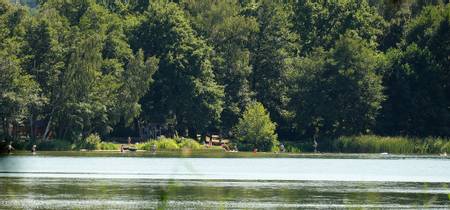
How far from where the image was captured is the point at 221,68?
119 m

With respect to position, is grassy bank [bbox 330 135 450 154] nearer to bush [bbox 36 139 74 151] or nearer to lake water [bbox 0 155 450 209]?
bush [bbox 36 139 74 151]

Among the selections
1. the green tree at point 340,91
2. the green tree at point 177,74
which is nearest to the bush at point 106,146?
the green tree at point 177,74

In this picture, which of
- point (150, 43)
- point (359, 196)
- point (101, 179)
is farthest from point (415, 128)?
point (359, 196)

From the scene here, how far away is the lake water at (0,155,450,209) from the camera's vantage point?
38188 millimetres

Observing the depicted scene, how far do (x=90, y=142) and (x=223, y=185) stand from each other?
53934mm

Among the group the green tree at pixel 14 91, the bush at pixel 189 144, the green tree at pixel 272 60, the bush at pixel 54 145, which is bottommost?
the bush at pixel 54 145

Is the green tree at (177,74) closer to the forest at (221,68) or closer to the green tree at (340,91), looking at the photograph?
the forest at (221,68)

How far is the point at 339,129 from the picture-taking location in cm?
11269

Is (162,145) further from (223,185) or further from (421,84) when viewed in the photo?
(223,185)

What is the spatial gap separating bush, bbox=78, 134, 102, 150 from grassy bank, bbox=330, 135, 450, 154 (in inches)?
868

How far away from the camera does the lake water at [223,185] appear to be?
125ft

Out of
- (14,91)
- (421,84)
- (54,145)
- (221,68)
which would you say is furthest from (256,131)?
(14,91)

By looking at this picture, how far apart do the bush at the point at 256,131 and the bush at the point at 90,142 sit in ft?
A: 44.4

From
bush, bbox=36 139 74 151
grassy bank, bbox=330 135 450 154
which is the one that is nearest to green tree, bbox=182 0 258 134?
grassy bank, bbox=330 135 450 154
